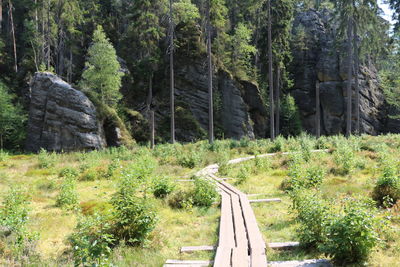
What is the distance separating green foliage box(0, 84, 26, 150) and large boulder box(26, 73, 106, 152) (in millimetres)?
4862

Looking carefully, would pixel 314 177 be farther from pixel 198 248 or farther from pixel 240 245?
pixel 198 248

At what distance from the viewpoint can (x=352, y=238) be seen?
477 centimetres

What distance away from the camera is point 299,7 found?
213 ft

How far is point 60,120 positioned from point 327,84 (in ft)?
132

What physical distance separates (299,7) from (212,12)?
4529 cm

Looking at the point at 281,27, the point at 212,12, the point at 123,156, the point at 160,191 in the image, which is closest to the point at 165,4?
the point at 212,12

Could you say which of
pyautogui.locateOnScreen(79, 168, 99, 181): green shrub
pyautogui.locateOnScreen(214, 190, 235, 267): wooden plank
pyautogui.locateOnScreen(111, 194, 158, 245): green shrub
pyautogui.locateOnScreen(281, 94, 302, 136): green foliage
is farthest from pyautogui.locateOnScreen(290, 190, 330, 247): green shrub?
pyautogui.locateOnScreen(281, 94, 302, 136): green foliage

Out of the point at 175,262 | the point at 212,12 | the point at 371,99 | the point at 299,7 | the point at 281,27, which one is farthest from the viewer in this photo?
the point at 299,7

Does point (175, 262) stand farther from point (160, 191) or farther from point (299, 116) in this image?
point (299, 116)

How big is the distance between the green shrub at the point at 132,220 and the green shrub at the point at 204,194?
3072 mm

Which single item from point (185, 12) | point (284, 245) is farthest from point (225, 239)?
point (185, 12)

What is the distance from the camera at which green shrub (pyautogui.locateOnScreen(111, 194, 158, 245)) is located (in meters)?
6.37

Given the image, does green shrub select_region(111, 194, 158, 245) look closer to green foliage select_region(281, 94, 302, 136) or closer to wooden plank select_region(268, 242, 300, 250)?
wooden plank select_region(268, 242, 300, 250)

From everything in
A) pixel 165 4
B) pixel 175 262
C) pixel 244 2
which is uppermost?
pixel 244 2
